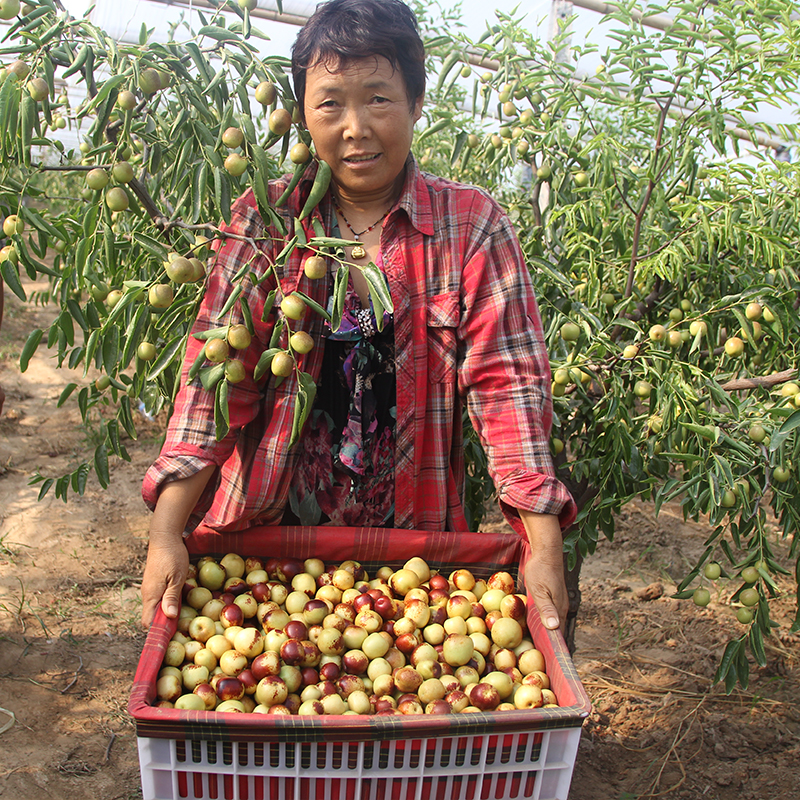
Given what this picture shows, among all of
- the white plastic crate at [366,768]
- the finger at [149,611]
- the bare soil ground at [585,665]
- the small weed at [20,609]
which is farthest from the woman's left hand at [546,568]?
the small weed at [20,609]

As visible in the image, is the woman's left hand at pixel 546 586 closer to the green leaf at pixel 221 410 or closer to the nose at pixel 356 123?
the green leaf at pixel 221 410

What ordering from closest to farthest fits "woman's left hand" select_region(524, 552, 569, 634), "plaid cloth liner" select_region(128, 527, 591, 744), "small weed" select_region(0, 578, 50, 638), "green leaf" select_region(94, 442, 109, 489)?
1. "plaid cloth liner" select_region(128, 527, 591, 744)
2. "woman's left hand" select_region(524, 552, 569, 634)
3. "green leaf" select_region(94, 442, 109, 489)
4. "small weed" select_region(0, 578, 50, 638)

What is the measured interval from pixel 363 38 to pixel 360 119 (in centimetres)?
14

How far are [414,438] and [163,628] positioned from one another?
0.60 metres

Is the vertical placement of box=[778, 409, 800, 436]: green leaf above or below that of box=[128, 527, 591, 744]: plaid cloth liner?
above

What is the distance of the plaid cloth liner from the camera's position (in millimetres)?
979

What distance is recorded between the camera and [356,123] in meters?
1.45

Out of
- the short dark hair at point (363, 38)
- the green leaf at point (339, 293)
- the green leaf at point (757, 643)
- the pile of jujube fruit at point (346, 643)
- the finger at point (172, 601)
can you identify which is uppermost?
the short dark hair at point (363, 38)

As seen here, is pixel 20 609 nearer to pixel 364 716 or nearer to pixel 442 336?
pixel 442 336

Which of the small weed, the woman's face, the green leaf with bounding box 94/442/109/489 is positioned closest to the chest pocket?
the woman's face

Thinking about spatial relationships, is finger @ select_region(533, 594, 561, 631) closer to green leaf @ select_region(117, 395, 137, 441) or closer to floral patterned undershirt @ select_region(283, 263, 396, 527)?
floral patterned undershirt @ select_region(283, 263, 396, 527)

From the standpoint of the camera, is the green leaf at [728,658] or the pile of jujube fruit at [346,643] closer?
the pile of jujube fruit at [346,643]

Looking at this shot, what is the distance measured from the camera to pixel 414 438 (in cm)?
161

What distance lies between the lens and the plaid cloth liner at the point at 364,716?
98cm
